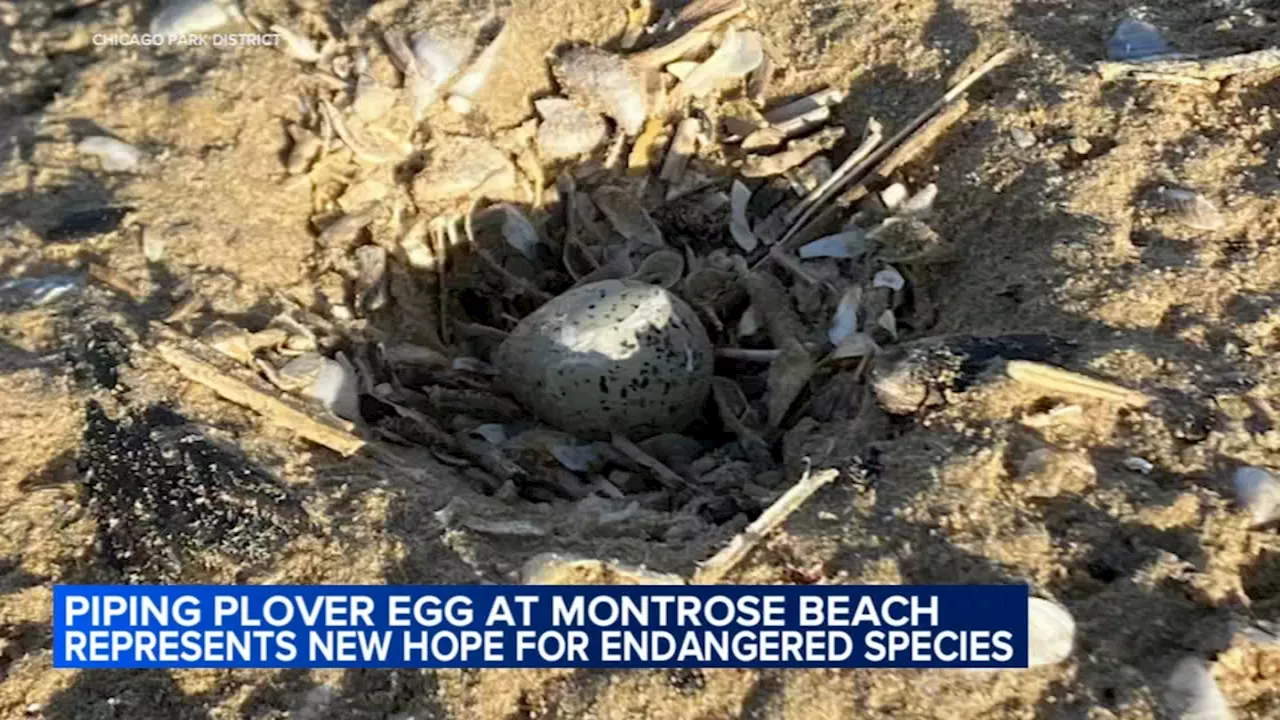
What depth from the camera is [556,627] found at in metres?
1.93

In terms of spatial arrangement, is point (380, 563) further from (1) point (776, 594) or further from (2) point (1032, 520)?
(2) point (1032, 520)

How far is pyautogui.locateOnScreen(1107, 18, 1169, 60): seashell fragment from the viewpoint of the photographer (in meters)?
2.77

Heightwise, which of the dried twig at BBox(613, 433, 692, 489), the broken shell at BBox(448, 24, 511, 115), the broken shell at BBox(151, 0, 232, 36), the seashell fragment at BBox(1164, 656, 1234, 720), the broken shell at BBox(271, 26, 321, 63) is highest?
the broken shell at BBox(151, 0, 232, 36)

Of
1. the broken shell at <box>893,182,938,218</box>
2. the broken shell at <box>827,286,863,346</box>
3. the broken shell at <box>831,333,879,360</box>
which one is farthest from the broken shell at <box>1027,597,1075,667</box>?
the broken shell at <box>893,182,938,218</box>

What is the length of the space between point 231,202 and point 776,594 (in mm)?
1277

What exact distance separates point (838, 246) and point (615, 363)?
0.48 meters

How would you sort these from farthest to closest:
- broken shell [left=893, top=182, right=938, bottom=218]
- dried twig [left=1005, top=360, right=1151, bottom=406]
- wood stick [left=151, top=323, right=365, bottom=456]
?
broken shell [left=893, top=182, right=938, bottom=218] → wood stick [left=151, top=323, right=365, bottom=456] → dried twig [left=1005, top=360, right=1151, bottom=406]

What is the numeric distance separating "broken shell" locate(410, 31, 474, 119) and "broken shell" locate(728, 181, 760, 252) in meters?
0.59

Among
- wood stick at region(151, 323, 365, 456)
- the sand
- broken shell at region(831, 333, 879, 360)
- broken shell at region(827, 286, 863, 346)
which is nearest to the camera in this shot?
the sand

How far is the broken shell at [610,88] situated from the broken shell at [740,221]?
251 millimetres

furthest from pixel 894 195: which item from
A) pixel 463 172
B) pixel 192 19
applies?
pixel 192 19

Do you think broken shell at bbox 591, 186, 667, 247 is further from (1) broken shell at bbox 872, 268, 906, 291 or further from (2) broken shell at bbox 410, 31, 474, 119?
(1) broken shell at bbox 872, 268, 906, 291

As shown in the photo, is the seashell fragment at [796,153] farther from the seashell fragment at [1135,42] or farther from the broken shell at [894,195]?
the seashell fragment at [1135,42]

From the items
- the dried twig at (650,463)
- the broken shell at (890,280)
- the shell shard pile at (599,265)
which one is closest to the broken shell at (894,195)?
the shell shard pile at (599,265)
